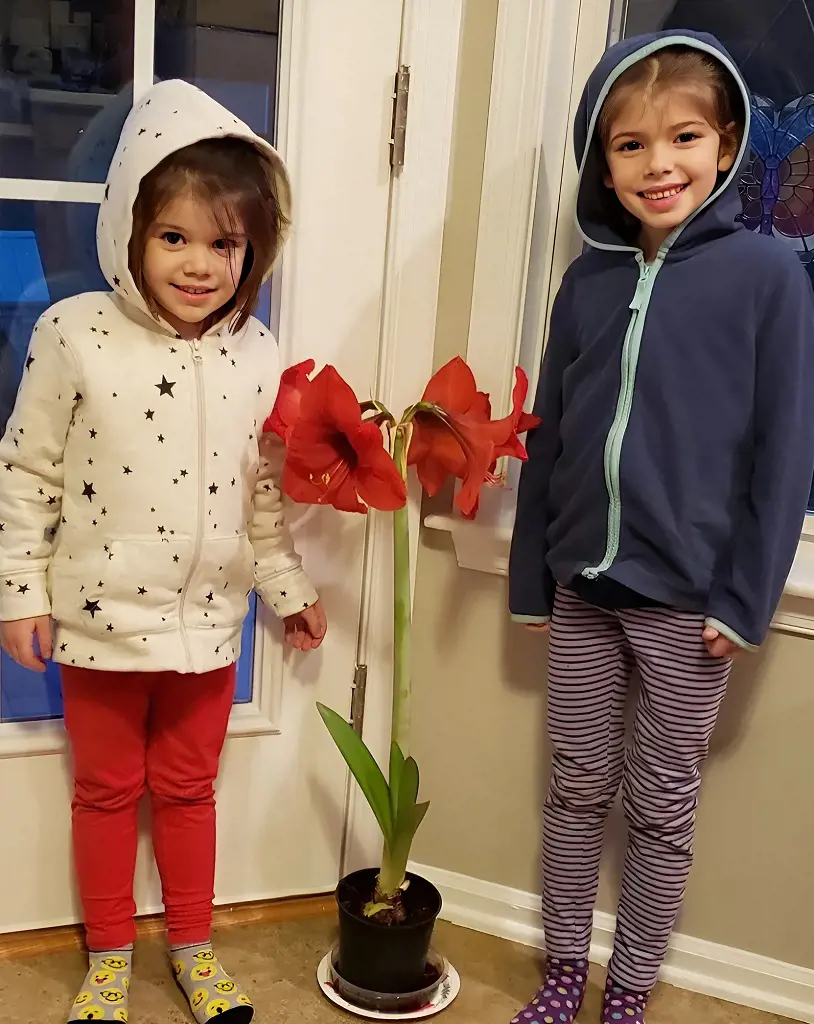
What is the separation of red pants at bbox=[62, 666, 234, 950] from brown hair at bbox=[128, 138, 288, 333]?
0.52 meters

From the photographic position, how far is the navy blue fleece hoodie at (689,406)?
51.1 inches

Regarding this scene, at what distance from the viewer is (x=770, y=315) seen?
1295 millimetres

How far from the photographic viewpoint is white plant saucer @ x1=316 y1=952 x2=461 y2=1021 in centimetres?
154

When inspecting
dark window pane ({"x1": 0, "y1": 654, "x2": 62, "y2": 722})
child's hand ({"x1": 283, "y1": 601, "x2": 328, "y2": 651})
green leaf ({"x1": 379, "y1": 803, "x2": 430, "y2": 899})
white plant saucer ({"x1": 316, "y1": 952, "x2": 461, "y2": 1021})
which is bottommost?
white plant saucer ({"x1": 316, "y1": 952, "x2": 461, "y2": 1021})

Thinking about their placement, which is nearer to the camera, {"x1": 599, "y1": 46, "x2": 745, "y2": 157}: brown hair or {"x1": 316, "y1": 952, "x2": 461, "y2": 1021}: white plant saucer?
{"x1": 599, "y1": 46, "x2": 745, "y2": 157}: brown hair

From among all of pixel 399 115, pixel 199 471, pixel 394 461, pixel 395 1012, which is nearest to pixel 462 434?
pixel 394 461

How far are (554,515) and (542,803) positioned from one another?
490mm

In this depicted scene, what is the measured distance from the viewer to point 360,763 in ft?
5.05

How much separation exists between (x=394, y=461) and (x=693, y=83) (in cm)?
58

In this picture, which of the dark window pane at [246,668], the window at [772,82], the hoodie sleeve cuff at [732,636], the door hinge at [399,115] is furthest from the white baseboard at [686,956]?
the door hinge at [399,115]

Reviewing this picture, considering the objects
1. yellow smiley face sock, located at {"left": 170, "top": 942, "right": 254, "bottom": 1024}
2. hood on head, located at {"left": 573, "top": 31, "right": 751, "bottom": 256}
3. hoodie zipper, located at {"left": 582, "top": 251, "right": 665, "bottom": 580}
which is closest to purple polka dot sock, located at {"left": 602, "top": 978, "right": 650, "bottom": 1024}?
yellow smiley face sock, located at {"left": 170, "top": 942, "right": 254, "bottom": 1024}

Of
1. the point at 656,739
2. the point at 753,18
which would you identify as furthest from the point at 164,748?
the point at 753,18

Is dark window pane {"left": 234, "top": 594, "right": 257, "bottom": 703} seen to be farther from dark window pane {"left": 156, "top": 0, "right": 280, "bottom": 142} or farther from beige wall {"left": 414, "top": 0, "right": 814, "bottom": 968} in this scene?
dark window pane {"left": 156, "top": 0, "right": 280, "bottom": 142}

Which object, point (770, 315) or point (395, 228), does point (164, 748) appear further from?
point (770, 315)
